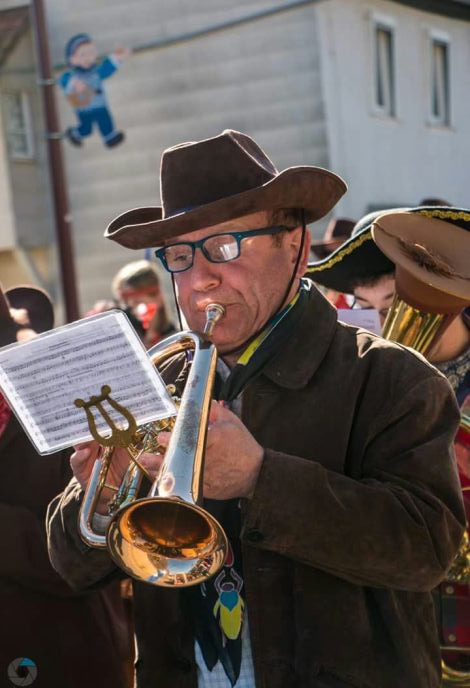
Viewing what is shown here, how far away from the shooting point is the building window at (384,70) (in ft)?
69.4

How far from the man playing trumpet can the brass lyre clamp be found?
0.24 feet

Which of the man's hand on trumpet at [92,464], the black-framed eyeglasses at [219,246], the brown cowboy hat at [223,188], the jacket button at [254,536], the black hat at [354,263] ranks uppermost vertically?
the brown cowboy hat at [223,188]

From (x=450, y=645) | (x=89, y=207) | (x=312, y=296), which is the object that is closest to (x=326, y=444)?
(x=312, y=296)

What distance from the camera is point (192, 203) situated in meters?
3.02

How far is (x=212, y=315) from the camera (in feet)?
9.32

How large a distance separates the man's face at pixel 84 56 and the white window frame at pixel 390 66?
7840 mm

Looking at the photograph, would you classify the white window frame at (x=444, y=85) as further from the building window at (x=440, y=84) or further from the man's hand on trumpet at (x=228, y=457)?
the man's hand on trumpet at (x=228, y=457)

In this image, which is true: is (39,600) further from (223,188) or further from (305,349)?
(223,188)

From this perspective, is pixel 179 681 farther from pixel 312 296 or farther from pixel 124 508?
pixel 312 296

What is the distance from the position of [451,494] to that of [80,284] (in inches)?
748

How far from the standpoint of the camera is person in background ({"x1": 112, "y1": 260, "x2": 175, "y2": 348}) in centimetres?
773

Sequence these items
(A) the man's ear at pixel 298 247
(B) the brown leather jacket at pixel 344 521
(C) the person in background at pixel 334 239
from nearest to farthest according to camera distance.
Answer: (B) the brown leather jacket at pixel 344 521 < (A) the man's ear at pixel 298 247 < (C) the person in background at pixel 334 239

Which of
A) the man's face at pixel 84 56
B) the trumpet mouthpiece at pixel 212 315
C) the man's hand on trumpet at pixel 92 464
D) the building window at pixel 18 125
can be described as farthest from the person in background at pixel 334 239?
the building window at pixel 18 125

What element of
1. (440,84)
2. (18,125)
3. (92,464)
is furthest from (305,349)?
(440,84)
